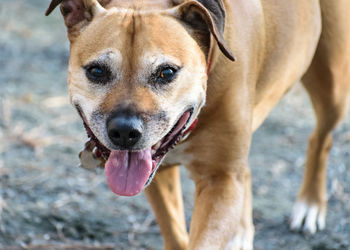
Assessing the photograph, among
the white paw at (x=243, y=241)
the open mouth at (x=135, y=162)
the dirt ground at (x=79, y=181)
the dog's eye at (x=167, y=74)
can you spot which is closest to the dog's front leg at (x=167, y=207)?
the white paw at (x=243, y=241)

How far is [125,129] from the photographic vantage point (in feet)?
8.34

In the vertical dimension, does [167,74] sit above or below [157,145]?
above

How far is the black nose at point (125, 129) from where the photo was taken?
253 centimetres

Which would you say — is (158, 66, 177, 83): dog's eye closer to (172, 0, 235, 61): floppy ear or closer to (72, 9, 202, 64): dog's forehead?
(72, 9, 202, 64): dog's forehead

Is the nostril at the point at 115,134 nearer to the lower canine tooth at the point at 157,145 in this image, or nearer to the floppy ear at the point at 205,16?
the lower canine tooth at the point at 157,145

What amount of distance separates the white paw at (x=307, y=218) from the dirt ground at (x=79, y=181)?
51 mm

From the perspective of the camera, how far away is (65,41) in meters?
6.84

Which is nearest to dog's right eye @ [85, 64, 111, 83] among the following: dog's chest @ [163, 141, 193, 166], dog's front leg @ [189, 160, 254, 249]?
dog's chest @ [163, 141, 193, 166]

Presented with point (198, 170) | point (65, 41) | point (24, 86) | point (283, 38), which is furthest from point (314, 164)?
point (65, 41)

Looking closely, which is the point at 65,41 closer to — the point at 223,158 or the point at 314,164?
the point at 314,164

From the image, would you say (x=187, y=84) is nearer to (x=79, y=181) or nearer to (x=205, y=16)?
(x=205, y=16)

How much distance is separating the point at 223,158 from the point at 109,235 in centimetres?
117

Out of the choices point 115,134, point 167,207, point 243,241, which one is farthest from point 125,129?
point 243,241

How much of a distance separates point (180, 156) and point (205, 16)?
2.29 feet
